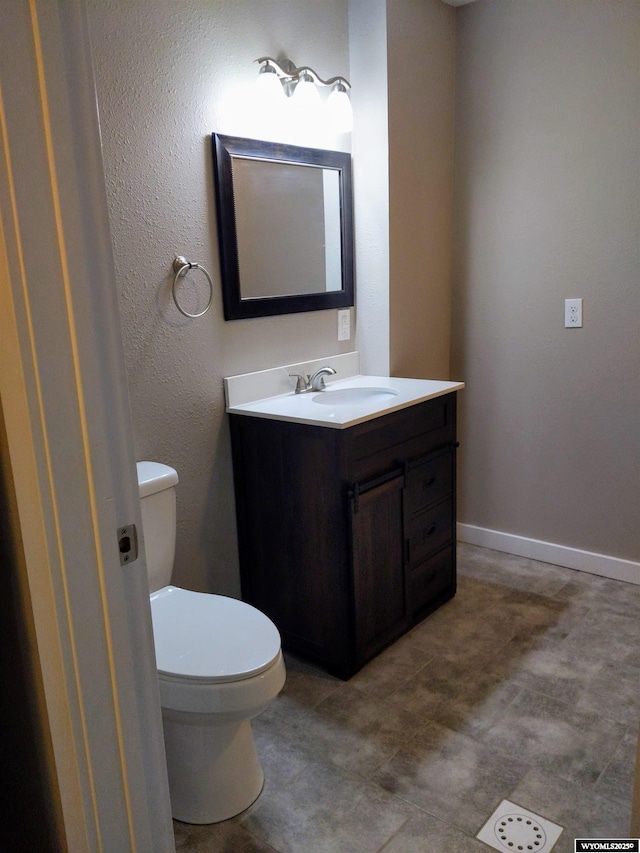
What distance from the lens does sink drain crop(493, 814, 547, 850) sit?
1546 millimetres

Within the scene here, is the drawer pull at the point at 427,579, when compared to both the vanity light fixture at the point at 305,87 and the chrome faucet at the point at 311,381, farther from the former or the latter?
the vanity light fixture at the point at 305,87

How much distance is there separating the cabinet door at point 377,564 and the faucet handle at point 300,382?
0.52 meters

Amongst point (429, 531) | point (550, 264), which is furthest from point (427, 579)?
point (550, 264)

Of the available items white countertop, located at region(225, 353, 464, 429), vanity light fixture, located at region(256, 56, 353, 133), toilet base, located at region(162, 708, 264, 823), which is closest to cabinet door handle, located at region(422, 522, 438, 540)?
white countertop, located at region(225, 353, 464, 429)

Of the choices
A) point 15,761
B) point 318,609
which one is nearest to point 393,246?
point 318,609

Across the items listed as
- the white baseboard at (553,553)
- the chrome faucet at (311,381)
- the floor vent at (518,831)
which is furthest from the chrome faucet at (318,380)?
the floor vent at (518,831)

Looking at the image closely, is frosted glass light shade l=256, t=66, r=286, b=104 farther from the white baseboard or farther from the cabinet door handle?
the white baseboard

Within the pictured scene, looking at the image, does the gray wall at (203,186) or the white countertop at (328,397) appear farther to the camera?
the white countertop at (328,397)

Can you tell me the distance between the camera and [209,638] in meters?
1.68

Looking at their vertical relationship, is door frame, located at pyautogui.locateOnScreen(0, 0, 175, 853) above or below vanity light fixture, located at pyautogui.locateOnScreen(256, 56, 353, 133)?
below

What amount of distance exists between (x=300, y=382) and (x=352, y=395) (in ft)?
0.69

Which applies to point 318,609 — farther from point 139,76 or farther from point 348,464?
point 139,76

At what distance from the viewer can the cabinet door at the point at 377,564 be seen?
216cm

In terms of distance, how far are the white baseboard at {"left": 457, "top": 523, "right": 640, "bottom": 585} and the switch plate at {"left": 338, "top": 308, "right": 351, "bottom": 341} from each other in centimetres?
115
